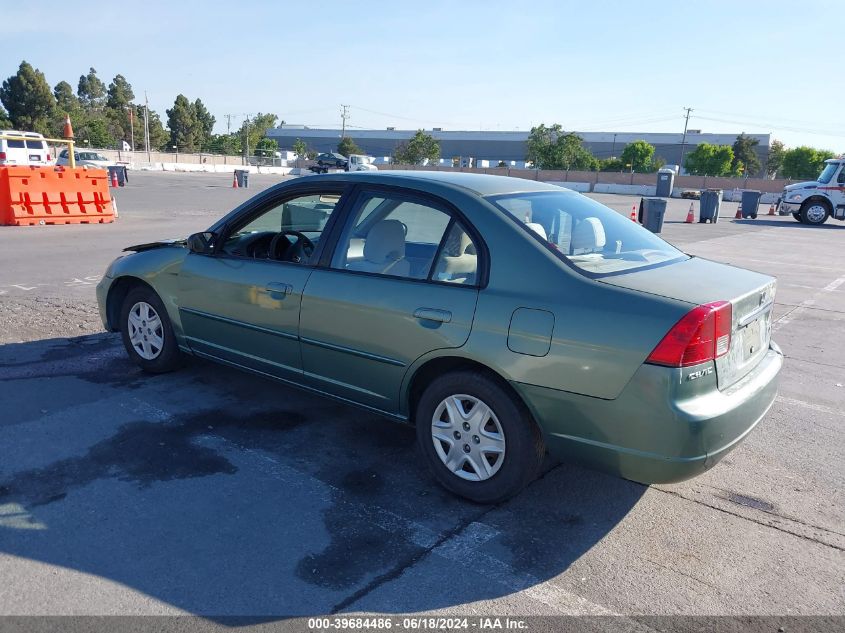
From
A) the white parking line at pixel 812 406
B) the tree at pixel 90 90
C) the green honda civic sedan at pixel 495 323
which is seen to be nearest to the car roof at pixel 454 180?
the green honda civic sedan at pixel 495 323

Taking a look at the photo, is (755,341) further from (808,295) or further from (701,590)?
(808,295)

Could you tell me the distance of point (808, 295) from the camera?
1015cm

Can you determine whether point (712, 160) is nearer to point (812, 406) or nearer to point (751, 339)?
point (812, 406)

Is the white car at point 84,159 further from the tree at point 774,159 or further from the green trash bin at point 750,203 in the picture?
the tree at point 774,159

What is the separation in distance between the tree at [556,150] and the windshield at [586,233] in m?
74.5

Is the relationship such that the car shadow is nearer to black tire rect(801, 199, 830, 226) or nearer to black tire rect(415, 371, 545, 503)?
black tire rect(415, 371, 545, 503)

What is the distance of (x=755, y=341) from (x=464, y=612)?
2.08 metres

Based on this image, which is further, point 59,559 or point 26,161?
point 26,161

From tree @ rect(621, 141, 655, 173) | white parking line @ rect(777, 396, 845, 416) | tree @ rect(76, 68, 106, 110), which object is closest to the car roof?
white parking line @ rect(777, 396, 845, 416)

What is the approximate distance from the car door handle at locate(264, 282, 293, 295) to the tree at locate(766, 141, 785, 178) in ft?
347

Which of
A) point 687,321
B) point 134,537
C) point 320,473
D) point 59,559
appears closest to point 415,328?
point 320,473

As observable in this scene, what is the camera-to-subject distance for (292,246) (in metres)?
4.91

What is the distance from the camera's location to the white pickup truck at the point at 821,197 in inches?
949

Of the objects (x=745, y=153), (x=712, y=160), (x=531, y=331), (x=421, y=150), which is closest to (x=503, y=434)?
(x=531, y=331)
